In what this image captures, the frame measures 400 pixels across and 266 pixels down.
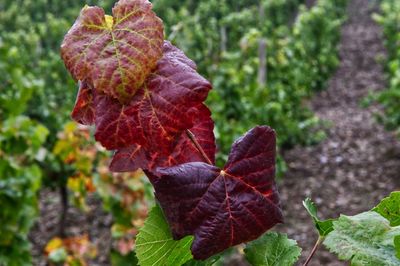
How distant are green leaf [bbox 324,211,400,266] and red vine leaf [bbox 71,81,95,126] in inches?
11.7

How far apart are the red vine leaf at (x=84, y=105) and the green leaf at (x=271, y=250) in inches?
9.4

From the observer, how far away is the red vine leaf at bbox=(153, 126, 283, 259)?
2.11 feet

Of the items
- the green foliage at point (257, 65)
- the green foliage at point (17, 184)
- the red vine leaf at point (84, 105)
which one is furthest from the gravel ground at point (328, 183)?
the red vine leaf at point (84, 105)

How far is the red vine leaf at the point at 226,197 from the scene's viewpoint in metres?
0.64

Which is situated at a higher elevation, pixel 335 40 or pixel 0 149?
pixel 0 149

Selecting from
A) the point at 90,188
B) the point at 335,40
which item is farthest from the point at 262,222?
the point at 335,40

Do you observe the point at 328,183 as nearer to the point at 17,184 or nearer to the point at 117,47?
the point at 17,184

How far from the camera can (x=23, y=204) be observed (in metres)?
3.52

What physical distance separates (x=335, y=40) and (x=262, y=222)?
43.6 ft

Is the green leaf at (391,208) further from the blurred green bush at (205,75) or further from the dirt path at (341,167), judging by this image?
the dirt path at (341,167)

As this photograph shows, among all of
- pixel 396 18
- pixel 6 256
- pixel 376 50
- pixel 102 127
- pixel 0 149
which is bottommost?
pixel 376 50

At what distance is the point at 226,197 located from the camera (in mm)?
660

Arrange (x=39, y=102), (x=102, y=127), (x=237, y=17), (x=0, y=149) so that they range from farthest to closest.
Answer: (x=237, y=17) → (x=39, y=102) → (x=0, y=149) → (x=102, y=127)

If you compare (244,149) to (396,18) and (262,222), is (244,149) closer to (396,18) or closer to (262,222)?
(262,222)
